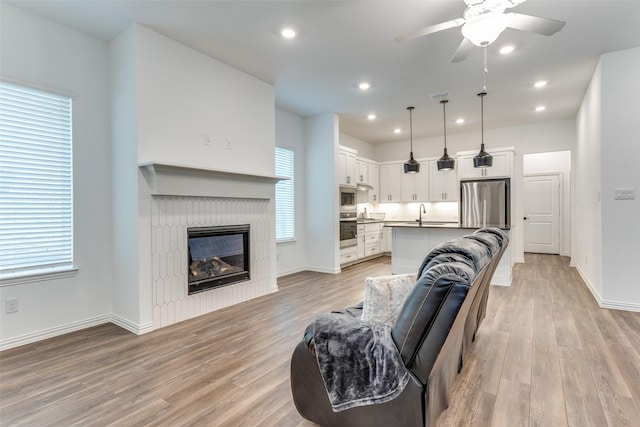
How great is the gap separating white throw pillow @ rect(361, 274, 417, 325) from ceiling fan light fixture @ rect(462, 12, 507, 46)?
6.13ft

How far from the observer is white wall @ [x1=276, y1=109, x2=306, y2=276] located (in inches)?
228

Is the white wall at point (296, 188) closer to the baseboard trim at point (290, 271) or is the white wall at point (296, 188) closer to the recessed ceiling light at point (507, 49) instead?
the baseboard trim at point (290, 271)

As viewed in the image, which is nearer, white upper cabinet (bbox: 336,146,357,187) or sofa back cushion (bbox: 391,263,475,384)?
sofa back cushion (bbox: 391,263,475,384)

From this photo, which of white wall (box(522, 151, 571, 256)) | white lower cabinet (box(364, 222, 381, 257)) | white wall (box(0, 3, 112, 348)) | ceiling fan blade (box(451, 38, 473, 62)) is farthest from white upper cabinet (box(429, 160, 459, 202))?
white wall (box(0, 3, 112, 348))

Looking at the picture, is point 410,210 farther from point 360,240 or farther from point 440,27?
point 440,27

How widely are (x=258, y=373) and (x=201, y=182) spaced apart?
6.97 feet

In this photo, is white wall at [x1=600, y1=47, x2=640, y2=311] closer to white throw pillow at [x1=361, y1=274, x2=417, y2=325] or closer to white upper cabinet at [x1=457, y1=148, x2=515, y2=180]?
white upper cabinet at [x1=457, y1=148, x2=515, y2=180]

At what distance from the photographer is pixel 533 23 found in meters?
2.28

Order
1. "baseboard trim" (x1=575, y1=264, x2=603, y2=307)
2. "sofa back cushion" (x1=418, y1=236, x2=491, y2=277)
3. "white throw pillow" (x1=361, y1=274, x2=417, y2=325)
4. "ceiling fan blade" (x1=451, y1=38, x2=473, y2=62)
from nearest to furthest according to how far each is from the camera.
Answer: "sofa back cushion" (x1=418, y1=236, x2=491, y2=277) → "white throw pillow" (x1=361, y1=274, x2=417, y2=325) → "ceiling fan blade" (x1=451, y1=38, x2=473, y2=62) → "baseboard trim" (x1=575, y1=264, x2=603, y2=307)

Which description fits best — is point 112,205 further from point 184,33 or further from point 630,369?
point 630,369

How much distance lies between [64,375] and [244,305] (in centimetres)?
192

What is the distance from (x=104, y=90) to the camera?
3.44m

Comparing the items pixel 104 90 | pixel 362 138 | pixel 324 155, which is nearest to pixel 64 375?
pixel 104 90

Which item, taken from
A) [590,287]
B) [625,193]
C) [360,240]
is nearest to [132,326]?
[360,240]
